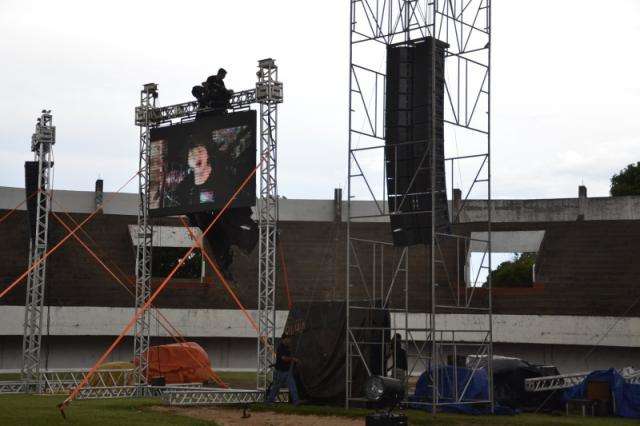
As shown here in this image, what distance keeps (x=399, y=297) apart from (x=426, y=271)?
301 cm

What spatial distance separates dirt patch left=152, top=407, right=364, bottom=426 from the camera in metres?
20.4

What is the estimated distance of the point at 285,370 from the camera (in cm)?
2403

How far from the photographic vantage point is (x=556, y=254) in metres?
44.3

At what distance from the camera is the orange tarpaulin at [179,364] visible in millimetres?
31406

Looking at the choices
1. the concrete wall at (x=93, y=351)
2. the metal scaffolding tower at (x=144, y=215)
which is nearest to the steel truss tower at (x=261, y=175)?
the metal scaffolding tower at (x=144, y=215)

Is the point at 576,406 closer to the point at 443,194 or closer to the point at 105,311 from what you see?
the point at 443,194

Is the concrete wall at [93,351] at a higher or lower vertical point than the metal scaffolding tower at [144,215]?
lower

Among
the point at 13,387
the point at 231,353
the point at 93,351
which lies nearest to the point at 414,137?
the point at 13,387

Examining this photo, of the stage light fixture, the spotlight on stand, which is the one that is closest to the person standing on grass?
the spotlight on stand

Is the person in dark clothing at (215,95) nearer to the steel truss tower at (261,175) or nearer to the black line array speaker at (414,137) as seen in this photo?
the steel truss tower at (261,175)

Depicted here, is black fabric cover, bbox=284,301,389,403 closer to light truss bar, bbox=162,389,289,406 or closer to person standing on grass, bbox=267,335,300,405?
person standing on grass, bbox=267,335,300,405

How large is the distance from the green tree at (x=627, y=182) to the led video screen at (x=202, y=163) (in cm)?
4654

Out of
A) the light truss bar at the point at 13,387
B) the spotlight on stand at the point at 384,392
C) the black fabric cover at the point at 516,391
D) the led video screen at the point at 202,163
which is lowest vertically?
the light truss bar at the point at 13,387

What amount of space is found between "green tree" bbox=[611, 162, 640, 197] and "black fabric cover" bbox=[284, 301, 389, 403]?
48392mm
